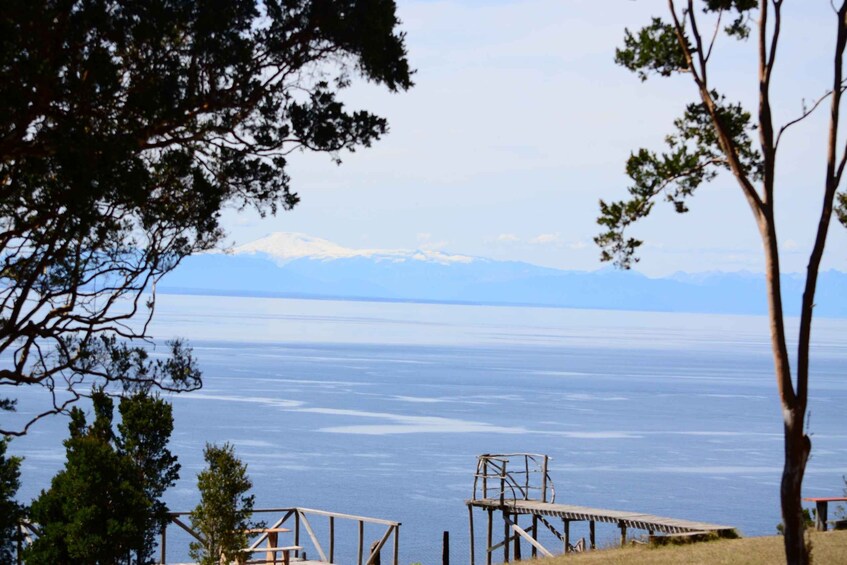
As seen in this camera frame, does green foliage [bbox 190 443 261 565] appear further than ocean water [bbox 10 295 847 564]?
No

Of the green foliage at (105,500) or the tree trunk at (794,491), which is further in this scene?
the green foliage at (105,500)

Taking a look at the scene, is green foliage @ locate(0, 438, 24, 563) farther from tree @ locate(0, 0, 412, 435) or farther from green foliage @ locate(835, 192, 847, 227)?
green foliage @ locate(835, 192, 847, 227)

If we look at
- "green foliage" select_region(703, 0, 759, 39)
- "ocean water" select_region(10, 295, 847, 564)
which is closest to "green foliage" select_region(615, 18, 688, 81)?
"green foliage" select_region(703, 0, 759, 39)

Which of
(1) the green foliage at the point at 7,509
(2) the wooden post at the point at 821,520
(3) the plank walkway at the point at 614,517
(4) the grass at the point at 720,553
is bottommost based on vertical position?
(3) the plank walkway at the point at 614,517

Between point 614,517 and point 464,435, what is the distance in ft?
144

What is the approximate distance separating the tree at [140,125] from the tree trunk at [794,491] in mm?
6012

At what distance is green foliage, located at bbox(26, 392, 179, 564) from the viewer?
16688 millimetres

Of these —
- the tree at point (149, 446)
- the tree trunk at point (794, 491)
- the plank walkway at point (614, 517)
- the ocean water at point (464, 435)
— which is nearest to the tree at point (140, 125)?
the tree at point (149, 446)

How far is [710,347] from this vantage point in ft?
638

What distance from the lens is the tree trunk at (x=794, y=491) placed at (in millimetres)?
13117

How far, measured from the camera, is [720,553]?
1695cm

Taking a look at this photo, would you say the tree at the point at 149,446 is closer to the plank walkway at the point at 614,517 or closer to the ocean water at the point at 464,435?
the plank walkway at the point at 614,517

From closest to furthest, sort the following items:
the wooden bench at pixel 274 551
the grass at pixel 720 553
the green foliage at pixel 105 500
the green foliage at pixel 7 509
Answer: the grass at pixel 720 553 → the green foliage at pixel 105 500 → the green foliage at pixel 7 509 → the wooden bench at pixel 274 551

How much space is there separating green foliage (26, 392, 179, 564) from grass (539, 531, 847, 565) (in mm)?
6329
